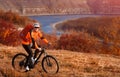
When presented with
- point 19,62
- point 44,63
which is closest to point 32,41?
point 44,63

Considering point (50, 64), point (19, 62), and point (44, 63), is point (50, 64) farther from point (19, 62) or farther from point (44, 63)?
point (19, 62)

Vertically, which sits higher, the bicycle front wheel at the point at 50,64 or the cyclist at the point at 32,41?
the cyclist at the point at 32,41

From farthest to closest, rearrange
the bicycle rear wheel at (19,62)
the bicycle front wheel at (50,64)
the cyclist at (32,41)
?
→ 1. the bicycle rear wheel at (19,62)
2. the bicycle front wheel at (50,64)
3. the cyclist at (32,41)

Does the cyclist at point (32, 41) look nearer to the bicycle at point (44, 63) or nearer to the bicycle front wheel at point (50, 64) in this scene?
Result: the bicycle at point (44, 63)

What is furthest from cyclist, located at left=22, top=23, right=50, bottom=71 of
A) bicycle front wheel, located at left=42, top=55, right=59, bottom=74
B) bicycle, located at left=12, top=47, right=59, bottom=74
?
bicycle front wheel, located at left=42, top=55, right=59, bottom=74

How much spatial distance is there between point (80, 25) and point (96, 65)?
365 ft

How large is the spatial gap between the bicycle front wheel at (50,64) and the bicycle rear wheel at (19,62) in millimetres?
903

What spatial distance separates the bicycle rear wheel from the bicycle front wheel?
90cm

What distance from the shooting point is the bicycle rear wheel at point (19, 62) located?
12.6m

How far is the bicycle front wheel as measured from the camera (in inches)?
468

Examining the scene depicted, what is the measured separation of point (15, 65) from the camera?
13.0 metres

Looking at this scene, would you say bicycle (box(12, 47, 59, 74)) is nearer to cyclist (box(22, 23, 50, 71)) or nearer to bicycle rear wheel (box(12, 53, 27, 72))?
bicycle rear wheel (box(12, 53, 27, 72))

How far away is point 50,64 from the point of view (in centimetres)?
1199

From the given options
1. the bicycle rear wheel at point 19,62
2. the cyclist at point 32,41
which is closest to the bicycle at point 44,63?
the bicycle rear wheel at point 19,62
